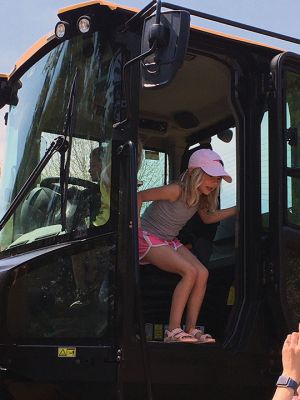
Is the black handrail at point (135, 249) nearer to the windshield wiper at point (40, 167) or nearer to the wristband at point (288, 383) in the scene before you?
the windshield wiper at point (40, 167)

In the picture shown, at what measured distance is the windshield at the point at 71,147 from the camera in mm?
3566

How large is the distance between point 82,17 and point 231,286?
76.5 inches

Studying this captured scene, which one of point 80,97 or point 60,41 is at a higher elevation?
point 60,41

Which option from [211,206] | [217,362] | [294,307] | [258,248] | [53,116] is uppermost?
[53,116]

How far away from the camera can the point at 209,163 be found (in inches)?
161

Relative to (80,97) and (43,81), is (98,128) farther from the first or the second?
(43,81)

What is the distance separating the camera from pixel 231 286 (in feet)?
14.5

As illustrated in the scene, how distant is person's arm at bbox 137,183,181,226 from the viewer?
395 cm

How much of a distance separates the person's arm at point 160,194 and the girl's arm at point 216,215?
1.09 ft

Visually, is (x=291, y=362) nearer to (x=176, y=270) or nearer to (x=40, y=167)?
(x=176, y=270)

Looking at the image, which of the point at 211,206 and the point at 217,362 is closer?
the point at 217,362

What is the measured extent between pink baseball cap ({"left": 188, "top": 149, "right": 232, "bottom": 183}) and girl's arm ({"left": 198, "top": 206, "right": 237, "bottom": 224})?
23 cm

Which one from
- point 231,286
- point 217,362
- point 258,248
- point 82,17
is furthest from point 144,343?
point 82,17

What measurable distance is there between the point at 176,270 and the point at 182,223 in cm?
42
